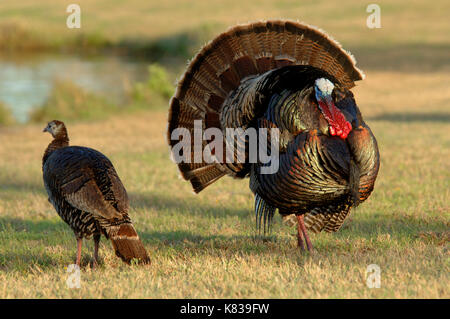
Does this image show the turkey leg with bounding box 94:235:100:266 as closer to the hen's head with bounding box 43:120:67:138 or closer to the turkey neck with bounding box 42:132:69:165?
the turkey neck with bounding box 42:132:69:165

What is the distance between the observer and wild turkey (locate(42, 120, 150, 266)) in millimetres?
5555

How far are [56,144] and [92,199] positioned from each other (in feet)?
4.41

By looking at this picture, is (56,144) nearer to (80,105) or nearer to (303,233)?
(303,233)

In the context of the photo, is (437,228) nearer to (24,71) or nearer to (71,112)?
(71,112)

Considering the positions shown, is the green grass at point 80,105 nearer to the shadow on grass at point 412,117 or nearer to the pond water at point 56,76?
the pond water at point 56,76

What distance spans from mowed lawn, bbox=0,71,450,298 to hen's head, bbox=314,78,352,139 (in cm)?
112

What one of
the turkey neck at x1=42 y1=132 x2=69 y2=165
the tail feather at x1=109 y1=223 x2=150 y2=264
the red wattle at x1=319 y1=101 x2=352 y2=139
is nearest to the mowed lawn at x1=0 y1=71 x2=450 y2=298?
the tail feather at x1=109 y1=223 x2=150 y2=264

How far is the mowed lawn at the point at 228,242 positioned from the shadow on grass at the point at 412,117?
A: 9.87 ft

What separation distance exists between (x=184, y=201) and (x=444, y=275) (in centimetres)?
468

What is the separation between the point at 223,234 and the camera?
719 cm

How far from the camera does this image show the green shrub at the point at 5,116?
1993 centimetres
